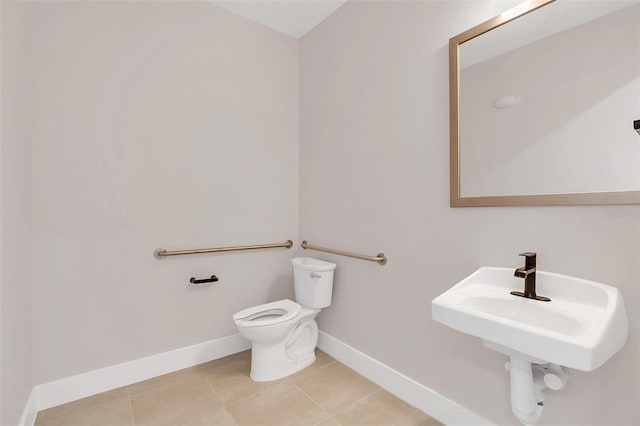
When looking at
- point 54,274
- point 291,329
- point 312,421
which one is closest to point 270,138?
point 291,329

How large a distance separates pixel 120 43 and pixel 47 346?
1.79 metres

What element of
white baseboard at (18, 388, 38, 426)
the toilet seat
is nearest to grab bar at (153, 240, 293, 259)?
the toilet seat

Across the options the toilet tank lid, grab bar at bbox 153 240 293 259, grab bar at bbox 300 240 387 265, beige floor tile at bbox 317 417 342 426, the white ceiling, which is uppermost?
the white ceiling

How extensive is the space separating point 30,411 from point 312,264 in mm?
1705

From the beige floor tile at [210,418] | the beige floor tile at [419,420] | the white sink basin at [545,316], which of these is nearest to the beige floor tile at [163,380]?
the beige floor tile at [210,418]

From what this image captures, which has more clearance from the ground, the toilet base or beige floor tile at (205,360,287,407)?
the toilet base

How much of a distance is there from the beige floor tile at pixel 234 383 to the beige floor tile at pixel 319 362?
0.15 metres

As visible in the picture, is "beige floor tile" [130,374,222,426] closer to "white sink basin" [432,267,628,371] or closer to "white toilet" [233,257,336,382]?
"white toilet" [233,257,336,382]

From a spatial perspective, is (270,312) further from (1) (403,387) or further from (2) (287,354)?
(1) (403,387)

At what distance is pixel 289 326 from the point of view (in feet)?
6.39

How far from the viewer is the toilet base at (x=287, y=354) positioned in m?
1.94

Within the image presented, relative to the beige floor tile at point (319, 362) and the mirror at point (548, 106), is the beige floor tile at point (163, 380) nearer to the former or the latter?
the beige floor tile at point (319, 362)

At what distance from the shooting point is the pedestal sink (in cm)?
84

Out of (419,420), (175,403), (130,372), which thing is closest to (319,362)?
(419,420)
